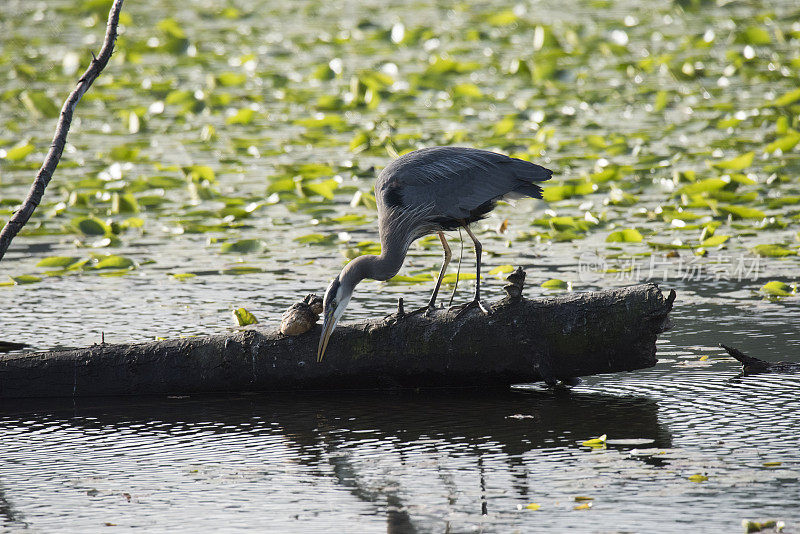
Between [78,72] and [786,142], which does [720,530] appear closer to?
[786,142]

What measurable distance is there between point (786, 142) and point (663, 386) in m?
5.54

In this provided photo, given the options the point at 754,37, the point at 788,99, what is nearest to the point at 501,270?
the point at 788,99

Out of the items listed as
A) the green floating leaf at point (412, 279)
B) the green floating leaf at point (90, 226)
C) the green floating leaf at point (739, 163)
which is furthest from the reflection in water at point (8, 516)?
the green floating leaf at point (739, 163)

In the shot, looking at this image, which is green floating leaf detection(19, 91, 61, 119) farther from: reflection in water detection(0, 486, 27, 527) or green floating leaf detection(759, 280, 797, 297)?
reflection in water detection(0, 486, 27, 527)

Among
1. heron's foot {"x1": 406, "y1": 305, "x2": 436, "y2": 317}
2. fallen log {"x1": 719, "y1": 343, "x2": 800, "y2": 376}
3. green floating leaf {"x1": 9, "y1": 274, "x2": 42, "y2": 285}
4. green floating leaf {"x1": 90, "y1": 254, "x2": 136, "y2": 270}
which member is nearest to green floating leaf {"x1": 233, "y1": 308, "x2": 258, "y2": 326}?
heron's foot {"x1": 406, "y1": 305, "x2": 436, "y2": 317}

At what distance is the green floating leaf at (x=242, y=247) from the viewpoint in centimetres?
927

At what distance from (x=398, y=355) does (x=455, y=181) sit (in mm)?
1201

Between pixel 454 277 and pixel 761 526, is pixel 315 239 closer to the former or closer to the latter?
pixel 454 277

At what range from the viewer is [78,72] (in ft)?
54.8

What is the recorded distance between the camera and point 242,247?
9.26m

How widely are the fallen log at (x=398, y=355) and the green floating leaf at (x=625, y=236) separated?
2904 mm

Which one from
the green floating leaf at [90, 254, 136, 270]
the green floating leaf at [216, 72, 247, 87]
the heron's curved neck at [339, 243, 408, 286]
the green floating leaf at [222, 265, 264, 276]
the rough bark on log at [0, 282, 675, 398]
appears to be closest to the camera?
the rough bark on log at [0, 282, 675, 398]

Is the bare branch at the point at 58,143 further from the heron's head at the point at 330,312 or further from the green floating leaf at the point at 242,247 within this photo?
the green floating leaf at the point at 242,247

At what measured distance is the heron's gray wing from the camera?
674 cm
